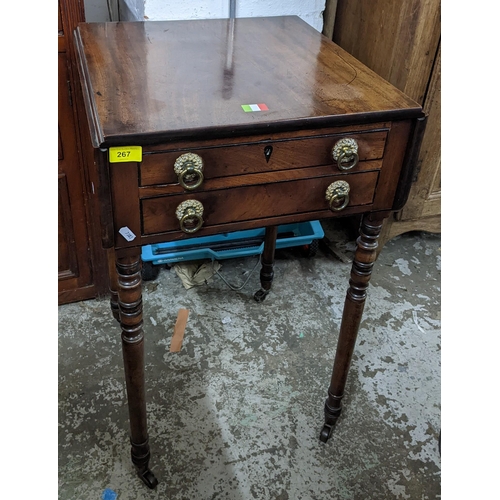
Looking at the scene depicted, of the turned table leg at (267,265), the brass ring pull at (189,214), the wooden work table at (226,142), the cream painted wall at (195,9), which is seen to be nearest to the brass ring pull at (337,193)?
the wooden work table at (226,142)

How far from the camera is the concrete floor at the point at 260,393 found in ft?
4.68

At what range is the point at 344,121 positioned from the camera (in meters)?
1.06

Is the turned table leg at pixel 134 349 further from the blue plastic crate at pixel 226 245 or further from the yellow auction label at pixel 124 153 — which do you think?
the blue plastic crate at pixel 226 245

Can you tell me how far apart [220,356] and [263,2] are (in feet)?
3.53

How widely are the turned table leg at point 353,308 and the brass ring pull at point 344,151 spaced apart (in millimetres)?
177

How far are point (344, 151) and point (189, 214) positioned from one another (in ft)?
1.03

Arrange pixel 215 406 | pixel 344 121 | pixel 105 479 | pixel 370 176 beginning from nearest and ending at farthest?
pixel 344 121, pixel 370 176, pixel 105 479, pixel 215 406

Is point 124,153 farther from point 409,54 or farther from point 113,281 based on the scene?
point 409,54

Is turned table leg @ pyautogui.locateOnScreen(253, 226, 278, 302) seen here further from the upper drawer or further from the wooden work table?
the upper drawer

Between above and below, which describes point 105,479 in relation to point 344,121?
below

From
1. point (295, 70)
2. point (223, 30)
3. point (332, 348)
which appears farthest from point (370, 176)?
point (332, 348)

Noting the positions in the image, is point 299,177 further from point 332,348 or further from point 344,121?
point 332,348

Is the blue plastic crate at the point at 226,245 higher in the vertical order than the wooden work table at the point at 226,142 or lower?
lower

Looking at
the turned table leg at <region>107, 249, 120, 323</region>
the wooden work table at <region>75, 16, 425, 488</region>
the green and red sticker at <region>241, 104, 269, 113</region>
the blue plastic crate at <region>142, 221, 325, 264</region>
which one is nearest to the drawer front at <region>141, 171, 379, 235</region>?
the wooden work table at <region>75, 16, 425, 488</region>
